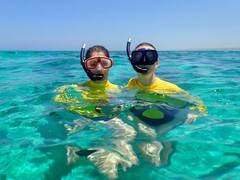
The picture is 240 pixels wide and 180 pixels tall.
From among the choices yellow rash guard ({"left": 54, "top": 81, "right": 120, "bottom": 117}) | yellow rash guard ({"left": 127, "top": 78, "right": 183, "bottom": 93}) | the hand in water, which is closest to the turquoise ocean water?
the hand in water

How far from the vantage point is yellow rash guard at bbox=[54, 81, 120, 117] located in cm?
498

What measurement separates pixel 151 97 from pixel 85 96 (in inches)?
40.0

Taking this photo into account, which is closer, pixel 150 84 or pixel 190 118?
pixel 190 118

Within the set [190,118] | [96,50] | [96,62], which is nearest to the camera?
[190,118]

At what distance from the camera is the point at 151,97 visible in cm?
539

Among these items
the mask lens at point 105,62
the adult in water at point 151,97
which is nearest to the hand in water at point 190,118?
the adult in water at point 151,97

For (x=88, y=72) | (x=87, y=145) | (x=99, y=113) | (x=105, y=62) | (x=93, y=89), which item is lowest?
(x=87, y=145)

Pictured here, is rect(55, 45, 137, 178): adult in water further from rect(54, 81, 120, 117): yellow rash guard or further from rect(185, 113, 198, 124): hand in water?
rect(185, 113, 198, 124): hand in water

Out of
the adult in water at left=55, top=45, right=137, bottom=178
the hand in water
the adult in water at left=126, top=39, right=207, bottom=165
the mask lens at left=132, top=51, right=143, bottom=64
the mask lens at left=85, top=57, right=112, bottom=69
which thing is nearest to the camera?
the adult in water at left=55, top=45, right=137, bottom=178

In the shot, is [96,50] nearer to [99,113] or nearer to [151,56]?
[151,56]

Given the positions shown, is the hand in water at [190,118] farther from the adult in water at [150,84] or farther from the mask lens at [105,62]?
the mask lens at [105,62]

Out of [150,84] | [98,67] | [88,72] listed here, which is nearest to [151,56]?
[150,84]

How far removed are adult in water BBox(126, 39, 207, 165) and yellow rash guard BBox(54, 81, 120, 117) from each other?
0.45m

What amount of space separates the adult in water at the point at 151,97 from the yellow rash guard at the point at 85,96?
45cm
